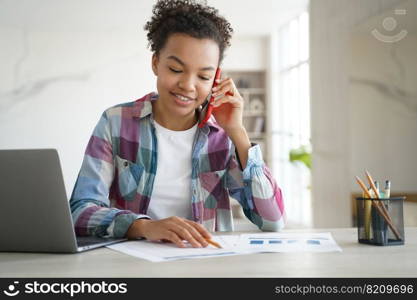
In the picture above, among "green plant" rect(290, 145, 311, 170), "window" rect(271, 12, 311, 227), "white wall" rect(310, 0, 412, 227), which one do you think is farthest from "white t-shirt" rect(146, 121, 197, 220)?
"window" rect(271, 12, 311, 227)

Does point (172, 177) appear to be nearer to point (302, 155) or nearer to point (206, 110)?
point (206, 110)

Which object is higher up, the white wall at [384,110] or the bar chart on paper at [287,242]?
the white wall at [384,110]

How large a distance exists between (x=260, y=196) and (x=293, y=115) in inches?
253

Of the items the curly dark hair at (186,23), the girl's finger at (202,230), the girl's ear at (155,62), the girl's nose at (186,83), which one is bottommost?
the girl's finger at (202,230)

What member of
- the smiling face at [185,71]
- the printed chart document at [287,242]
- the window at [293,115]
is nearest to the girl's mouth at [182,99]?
the smiling face at [185,71]

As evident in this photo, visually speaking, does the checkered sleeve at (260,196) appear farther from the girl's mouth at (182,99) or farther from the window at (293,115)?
the window at (293,115)

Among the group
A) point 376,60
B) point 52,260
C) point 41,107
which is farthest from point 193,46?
point 41,107

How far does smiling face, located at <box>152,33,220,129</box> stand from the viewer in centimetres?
159

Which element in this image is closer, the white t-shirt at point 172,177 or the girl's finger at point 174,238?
the girl's finger at point 174,238

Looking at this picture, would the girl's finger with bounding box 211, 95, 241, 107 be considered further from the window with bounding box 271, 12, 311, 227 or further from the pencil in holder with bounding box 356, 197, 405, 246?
the window with bounding box 271, 12, 311, 227

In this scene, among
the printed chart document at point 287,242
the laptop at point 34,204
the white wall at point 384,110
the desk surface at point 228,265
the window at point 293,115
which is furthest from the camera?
the window at point 293,115

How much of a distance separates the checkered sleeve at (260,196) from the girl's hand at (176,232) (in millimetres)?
374

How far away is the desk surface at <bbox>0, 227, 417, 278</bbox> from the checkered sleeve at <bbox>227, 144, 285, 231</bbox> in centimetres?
39

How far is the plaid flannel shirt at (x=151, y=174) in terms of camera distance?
1.57 metres
